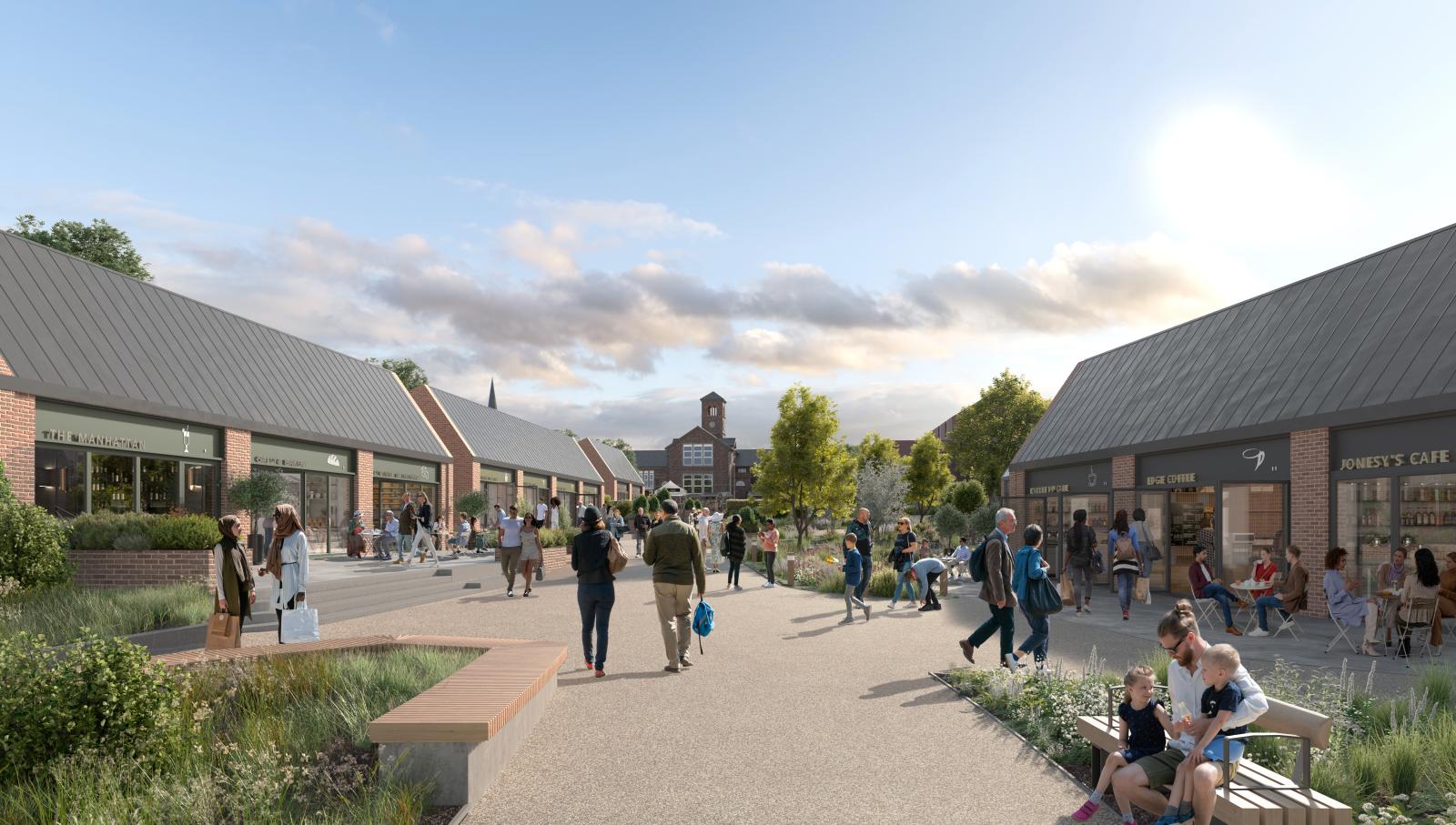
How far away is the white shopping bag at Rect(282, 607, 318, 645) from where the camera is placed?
9250 millimetres

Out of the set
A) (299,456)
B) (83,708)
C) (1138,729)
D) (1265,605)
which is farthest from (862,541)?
(299,456)

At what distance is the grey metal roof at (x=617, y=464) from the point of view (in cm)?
6694

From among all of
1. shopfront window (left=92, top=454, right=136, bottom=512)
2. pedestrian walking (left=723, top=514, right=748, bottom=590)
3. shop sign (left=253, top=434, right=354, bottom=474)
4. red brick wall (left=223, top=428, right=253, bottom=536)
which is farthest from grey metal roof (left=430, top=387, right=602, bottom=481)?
pedestrian walking (left=723, top=514, right=748, bottom=590)

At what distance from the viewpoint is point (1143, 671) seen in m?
5.41

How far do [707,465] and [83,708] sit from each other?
3627 inches

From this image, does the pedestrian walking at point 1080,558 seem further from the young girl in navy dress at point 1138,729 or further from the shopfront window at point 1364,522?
the young girl in navy dress at point 1138,729

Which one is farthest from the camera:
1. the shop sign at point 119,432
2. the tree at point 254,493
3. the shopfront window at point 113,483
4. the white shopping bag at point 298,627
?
the tree at point 254,493

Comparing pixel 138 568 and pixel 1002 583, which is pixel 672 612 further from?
pixel 138 568

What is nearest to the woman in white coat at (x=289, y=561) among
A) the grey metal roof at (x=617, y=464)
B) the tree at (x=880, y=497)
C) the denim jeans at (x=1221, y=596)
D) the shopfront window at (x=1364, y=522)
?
the denim jeans at (x=1221, y=596)

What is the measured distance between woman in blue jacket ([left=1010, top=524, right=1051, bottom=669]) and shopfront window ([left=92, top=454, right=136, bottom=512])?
1763 cm

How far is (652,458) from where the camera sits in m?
105

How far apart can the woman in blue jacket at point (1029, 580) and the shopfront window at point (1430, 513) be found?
7841mm

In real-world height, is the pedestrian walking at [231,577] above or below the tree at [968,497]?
above

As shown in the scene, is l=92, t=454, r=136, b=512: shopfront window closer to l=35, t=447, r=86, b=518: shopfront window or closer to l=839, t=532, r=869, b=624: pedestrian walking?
l=35, t=447, r=86, b=518: shopfront window
